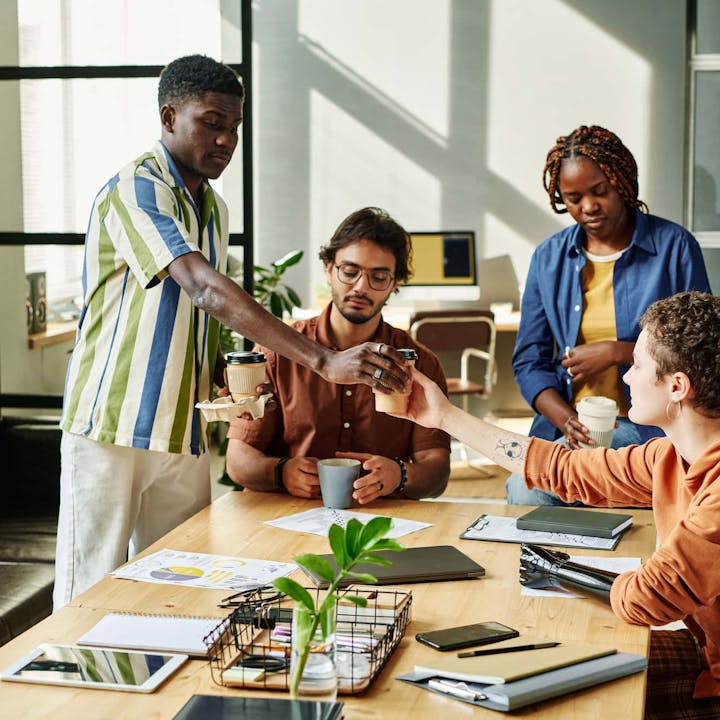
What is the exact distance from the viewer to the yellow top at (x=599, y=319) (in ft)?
9.37

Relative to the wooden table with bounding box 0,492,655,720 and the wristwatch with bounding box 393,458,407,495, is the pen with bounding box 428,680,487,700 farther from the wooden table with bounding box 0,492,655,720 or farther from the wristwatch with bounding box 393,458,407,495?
the wristwatch with bounding box 393,458,407,495

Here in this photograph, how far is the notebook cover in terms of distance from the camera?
1.16 metres

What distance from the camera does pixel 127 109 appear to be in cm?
354

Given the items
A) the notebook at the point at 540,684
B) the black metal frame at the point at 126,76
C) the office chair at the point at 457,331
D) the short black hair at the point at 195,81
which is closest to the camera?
the notebook at the point at 540,684

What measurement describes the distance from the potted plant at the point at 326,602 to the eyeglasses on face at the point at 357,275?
4.86 ft

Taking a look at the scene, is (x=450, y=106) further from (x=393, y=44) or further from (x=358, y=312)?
(x=358, y=312)

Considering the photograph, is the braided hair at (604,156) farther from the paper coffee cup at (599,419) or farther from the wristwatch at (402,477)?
the wristwatch at (402,477)

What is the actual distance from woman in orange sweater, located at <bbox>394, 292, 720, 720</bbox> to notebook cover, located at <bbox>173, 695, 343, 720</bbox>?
2.02 ft

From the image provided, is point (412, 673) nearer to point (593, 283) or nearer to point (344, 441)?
point (344, 441)

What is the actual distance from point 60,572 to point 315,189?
5.42 meters

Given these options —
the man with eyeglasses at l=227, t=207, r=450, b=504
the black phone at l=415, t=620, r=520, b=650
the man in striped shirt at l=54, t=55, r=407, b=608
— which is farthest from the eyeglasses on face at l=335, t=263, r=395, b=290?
the black phone at l=415, t=620, r=520, b=650

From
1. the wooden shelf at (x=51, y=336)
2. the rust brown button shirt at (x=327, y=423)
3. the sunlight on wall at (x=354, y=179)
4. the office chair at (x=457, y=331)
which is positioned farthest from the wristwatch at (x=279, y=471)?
the sunlight on wall at (x=354, y=179)

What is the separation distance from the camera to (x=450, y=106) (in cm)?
736

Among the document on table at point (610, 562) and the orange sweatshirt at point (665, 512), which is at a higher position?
the orange sweatshirt at point (665, 512)
